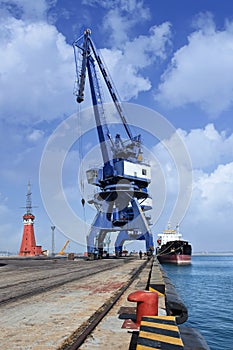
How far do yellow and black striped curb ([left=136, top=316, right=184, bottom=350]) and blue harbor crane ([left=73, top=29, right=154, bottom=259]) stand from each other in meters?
45.6

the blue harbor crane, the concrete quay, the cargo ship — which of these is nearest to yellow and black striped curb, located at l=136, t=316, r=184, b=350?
the concrete quay

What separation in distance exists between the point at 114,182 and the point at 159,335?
160 ft

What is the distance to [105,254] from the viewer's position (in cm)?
5803

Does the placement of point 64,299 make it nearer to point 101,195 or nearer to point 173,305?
point 173,305

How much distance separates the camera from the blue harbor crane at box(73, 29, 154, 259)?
51594 millimetres

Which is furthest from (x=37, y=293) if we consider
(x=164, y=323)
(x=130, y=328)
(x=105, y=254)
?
(x=105, y=254)

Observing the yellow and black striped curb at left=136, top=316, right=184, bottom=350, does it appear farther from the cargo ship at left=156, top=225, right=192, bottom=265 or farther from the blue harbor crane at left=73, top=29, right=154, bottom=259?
the cargo ship at left=156, top=225, right=192, bottom=265

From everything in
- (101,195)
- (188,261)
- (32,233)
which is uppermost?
(101,195)

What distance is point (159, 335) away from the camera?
12.6ft

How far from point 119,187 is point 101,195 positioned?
4.47 m

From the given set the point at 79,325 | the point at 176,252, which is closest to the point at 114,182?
the point at 176,252

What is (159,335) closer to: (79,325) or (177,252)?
(79,325)

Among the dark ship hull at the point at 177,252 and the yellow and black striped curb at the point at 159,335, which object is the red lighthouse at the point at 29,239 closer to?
the dark ship hull at the point at 177,252

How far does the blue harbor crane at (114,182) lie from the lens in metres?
51.6
